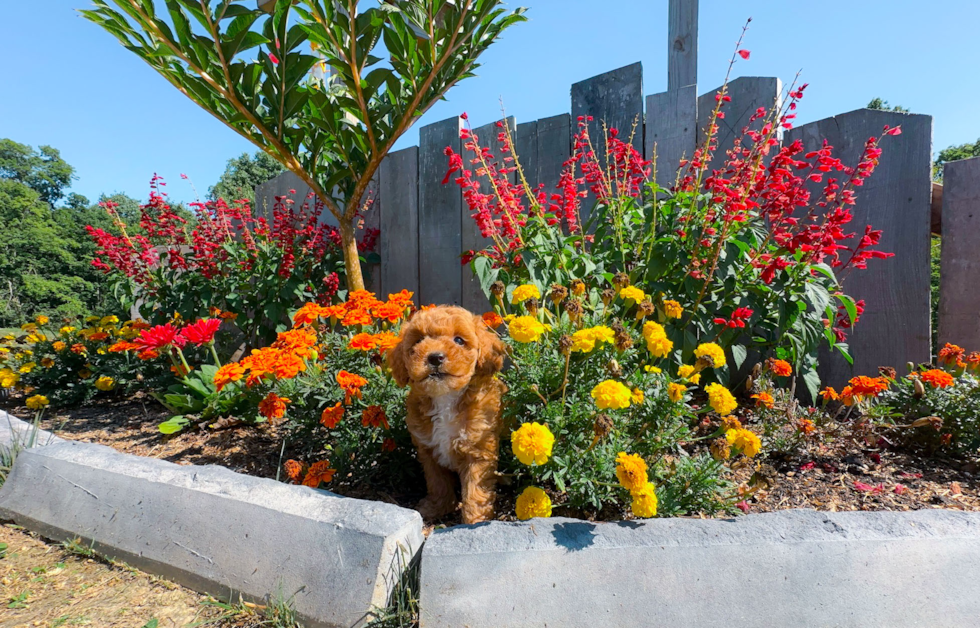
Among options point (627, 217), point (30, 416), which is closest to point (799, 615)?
point (627, 217)

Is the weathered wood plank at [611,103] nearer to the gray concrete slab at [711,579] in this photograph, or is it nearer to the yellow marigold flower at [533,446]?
the yellow marigold flower at [533,446]

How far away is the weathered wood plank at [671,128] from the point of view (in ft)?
11.1

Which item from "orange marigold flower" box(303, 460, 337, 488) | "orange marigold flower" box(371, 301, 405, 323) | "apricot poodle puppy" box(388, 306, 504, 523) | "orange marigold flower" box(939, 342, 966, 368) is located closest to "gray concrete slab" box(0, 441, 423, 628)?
"orange marigold flower" box(303, 460, 337, 488)

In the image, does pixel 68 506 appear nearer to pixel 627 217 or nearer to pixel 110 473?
pixel 110 473

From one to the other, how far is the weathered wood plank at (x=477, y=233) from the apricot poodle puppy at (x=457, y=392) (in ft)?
7.27

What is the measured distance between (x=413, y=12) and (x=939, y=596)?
12.4 ft

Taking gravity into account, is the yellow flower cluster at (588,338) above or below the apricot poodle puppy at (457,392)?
above

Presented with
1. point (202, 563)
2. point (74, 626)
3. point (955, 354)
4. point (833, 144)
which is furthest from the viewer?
point (833, 144)

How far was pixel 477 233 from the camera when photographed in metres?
4.17

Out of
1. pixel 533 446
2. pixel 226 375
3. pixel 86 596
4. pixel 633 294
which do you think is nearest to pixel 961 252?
pixel 633 294

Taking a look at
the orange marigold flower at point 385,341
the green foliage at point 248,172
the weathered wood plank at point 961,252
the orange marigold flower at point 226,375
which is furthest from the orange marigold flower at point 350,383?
the green foliage at point 248,172

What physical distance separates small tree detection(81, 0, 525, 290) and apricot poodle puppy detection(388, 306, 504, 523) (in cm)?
230

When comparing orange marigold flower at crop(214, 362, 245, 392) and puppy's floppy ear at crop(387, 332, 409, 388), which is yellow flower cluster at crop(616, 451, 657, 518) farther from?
orange marigold flower at crop(214, 362, 245, 392)

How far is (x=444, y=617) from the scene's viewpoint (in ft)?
4.72
